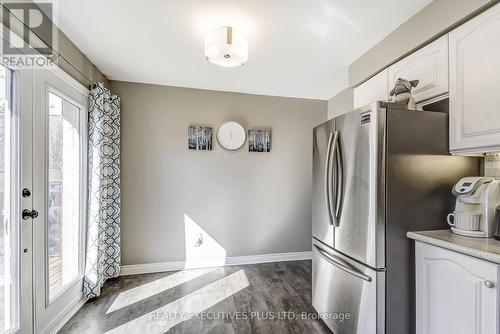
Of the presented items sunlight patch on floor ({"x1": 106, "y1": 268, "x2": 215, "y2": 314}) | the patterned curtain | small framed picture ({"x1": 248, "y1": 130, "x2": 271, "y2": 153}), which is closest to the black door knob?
the patterned curtain

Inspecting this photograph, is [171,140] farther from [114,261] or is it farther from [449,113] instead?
[449,113]

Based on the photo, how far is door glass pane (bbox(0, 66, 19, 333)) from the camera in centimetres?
141

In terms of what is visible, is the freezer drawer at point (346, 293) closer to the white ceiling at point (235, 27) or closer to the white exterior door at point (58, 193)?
the white ceiling at point (235, 27)

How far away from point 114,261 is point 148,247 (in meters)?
0.39

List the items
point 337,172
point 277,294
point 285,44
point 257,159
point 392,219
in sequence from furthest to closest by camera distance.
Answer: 1. point 257,159
2. point 277,294
3. point 285,44
4. point 337,172
5. point 392,219

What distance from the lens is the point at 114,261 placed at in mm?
2801

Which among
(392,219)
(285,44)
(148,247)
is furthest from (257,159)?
(392,219)

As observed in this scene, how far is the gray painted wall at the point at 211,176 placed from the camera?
3029 millimetres

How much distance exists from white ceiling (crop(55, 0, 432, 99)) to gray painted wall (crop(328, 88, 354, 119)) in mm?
362

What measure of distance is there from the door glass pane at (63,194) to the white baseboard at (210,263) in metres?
0.82

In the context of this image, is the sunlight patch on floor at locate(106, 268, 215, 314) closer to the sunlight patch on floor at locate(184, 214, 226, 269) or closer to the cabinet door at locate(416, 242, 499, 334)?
the sunlight patch on floor at locate(184, 214, 226, 269)

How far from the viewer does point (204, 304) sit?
7.61 ft

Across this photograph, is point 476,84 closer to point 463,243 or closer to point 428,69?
point 428,69

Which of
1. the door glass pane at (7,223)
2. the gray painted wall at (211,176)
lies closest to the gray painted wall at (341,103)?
the gray painted wall at (211,176)
